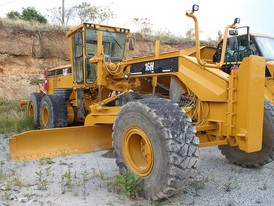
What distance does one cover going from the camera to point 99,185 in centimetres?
425

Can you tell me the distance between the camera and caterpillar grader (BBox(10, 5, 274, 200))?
11.7 ft

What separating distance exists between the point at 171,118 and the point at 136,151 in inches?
30.9

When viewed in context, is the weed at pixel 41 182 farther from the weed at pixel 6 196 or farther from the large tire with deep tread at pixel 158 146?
the large tire with deep tread at pixel 158 146

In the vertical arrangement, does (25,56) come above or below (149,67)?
above

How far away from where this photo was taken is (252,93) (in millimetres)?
3801

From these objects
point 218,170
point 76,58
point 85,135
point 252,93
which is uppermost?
point 76,58

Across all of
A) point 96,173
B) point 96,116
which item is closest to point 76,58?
point 96,116

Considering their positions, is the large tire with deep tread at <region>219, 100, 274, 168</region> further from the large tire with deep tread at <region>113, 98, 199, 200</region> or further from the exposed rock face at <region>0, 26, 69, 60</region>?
the exposed rock face at <region>0, 26, 69, 60</region>

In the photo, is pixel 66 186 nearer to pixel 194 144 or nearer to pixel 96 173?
pixel 96 173

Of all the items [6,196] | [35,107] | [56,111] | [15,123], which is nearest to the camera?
[6,196]

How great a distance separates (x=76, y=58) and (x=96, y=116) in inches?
94.6

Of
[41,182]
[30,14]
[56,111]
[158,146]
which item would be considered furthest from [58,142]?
[30,14]

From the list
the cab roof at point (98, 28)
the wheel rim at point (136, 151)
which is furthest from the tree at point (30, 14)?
the wheel rim at point (136, 151)

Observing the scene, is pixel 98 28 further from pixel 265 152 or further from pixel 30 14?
pixel 30 14
